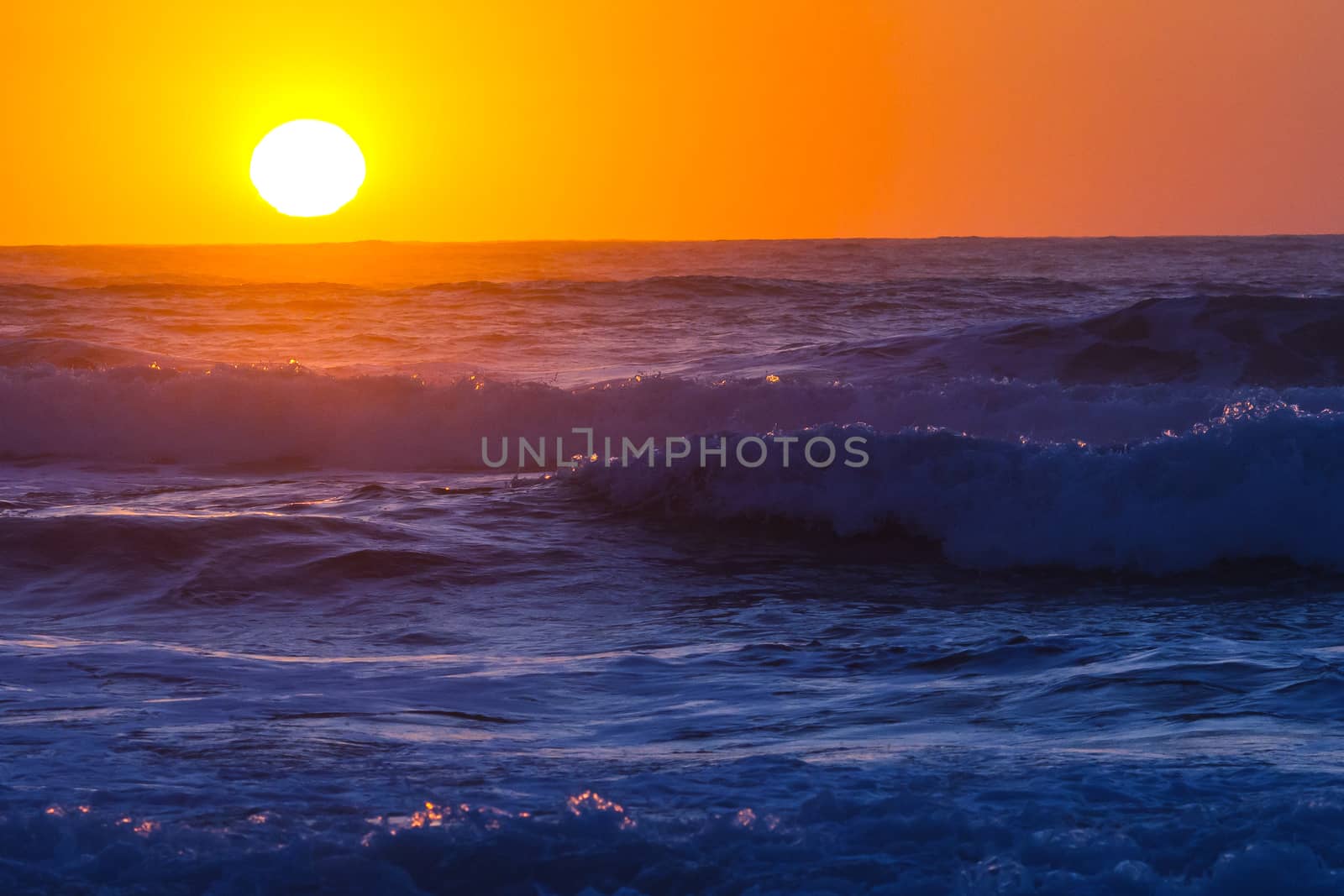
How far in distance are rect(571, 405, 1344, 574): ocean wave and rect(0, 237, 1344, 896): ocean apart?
0.08 feet

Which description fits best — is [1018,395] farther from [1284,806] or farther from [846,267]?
[846,267]

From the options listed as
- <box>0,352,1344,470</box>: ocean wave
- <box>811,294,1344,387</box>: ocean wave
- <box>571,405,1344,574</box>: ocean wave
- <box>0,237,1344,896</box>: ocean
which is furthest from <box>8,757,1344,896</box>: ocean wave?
<box>811,294,1344,387</box>: ocean wave

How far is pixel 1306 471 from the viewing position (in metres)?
6.82

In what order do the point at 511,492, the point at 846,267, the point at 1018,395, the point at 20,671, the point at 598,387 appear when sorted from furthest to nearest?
the point at 846,267 < the point at 598,387 < the point at 1018,395 < the point at 511,492 < the point at 20,671

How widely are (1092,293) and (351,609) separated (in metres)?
22.8

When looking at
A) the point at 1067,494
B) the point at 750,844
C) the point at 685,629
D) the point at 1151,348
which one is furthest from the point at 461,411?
the point at 750,844

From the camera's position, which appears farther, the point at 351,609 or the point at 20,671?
the point at 351,609

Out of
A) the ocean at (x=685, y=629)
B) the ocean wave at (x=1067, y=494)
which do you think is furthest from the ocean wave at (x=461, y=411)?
the ocean wave at (x=1067, y=494)

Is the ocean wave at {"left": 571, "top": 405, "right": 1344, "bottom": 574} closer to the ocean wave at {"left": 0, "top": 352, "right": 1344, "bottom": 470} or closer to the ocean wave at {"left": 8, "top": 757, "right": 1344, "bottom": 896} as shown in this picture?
the ocean wave at {"left": 0, "top": 352, "right": 1344, "bottom": 470}

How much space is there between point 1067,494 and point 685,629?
9.06 feet

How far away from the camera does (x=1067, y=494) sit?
7012 mm

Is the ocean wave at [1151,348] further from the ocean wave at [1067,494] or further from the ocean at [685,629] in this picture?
the ocean wave at [1067,494]

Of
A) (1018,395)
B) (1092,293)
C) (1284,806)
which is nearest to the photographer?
(1284,806)

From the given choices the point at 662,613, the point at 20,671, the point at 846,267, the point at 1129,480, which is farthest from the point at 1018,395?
the point at 846,267
